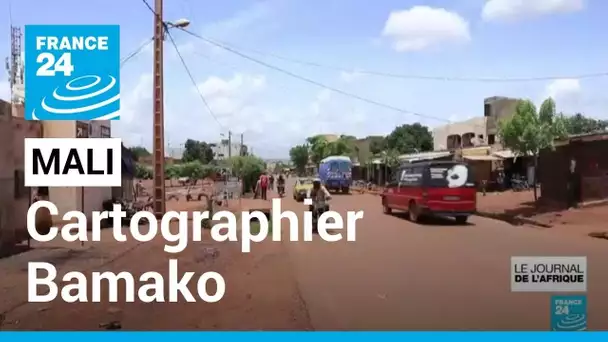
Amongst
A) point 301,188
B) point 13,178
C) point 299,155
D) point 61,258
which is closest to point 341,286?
point 299,155

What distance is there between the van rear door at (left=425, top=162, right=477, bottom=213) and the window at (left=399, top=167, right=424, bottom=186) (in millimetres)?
236

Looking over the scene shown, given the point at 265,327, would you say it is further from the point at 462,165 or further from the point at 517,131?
the point at 517,131

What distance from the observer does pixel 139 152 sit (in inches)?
168

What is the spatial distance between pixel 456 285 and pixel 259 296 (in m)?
1.32

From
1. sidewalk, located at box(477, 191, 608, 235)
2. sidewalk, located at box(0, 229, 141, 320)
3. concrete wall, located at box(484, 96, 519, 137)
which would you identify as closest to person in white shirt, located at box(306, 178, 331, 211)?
sidewalk, located at box(477, 191, 608, 235)

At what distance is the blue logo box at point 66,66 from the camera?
142 inches

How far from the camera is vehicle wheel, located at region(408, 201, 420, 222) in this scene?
6.41 metres

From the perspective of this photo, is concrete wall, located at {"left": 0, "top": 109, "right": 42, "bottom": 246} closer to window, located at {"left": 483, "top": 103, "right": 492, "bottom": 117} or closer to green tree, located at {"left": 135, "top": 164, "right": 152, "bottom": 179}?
green tree, located at {"left": 135, "top": 164, "right": 152, "bottom": 179}

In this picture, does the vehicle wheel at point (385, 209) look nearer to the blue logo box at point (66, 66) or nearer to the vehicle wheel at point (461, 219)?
the vehicle wheel at point (461, 219)

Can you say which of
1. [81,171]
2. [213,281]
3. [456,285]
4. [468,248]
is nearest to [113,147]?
[81,171]

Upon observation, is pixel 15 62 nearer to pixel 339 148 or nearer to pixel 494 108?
pixel 339 148

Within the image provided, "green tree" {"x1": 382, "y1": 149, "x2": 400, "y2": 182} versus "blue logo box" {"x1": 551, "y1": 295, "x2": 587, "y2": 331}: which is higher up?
"green tree" {"x1": 382, "y1": 149, "x2": 400, "y2": 182}

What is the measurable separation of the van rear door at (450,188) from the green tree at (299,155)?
1.45 metres

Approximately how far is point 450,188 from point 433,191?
0.49 metres
